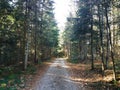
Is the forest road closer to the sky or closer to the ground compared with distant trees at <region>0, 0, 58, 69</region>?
closer to the ground

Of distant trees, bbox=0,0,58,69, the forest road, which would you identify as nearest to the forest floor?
the forest road

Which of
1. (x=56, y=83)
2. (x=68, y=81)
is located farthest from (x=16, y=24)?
(x=56, y=83)

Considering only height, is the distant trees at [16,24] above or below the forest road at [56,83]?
above

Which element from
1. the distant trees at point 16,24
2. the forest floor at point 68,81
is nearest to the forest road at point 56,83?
the forest floor at point 68,81

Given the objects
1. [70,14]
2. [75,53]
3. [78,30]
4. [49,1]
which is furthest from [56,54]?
[78,30]

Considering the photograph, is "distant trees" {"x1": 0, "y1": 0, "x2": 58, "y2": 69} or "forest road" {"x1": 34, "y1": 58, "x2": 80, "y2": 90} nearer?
"forest road" {"x1": 34, "y1": 58, "x2": 80, "y2": 90}

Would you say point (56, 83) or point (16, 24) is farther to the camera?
point (16, 24)

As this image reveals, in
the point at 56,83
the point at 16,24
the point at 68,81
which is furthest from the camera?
the point at 16,24

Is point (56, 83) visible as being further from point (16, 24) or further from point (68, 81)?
point (16, 24)

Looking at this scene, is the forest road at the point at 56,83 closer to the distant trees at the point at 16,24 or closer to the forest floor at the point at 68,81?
the forest floor at the point at 68,81

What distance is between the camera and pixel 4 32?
1877 centimetres

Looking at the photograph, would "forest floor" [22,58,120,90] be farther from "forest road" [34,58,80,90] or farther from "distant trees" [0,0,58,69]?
"distant trees" [0,0,58,69]

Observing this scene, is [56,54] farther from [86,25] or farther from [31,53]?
[86,25]

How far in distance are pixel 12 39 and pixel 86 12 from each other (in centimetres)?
978
